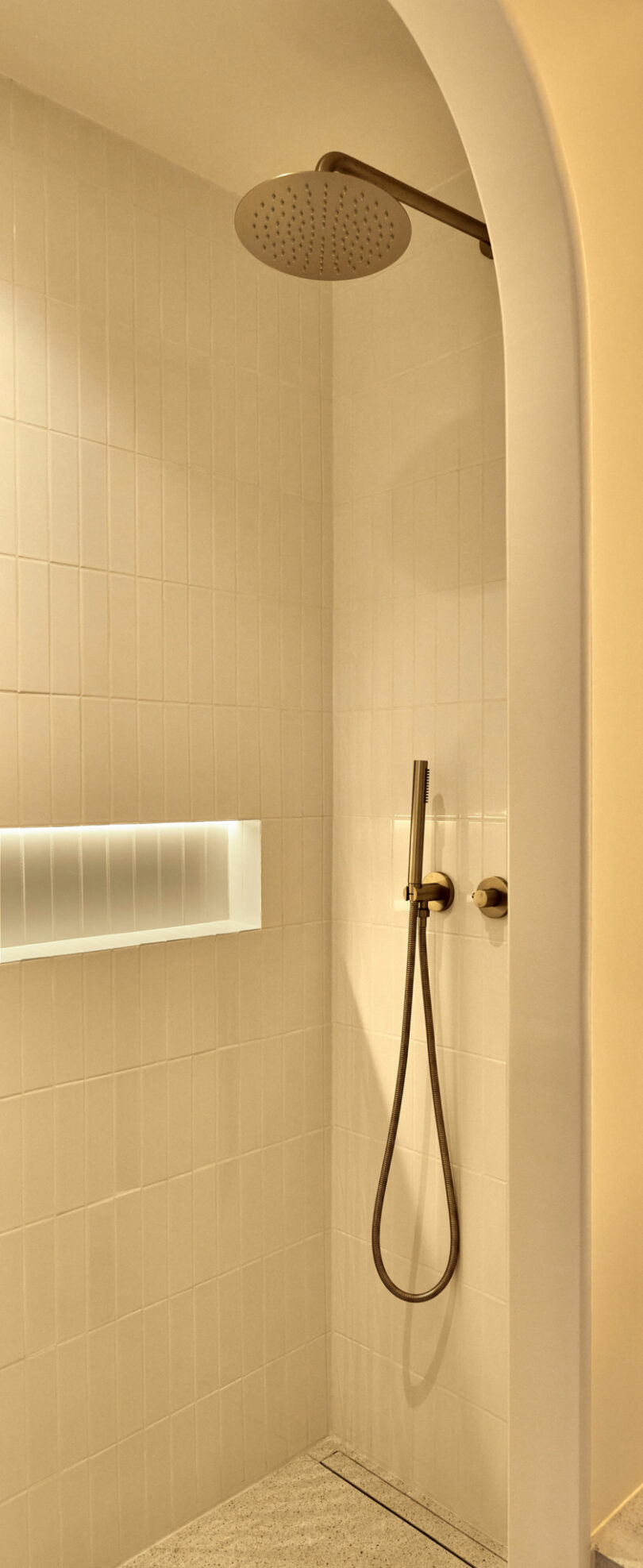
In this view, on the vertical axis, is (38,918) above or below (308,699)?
below

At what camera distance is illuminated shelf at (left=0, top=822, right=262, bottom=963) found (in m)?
1.65

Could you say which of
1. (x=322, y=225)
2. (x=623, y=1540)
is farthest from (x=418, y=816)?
(x=623, y=1540)

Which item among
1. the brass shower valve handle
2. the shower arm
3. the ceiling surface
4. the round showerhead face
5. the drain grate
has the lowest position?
the drain grate

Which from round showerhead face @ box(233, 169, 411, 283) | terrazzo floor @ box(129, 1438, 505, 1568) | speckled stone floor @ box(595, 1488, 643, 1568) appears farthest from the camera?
terrazzo floor @ box(129, 1438, 505, 1568)

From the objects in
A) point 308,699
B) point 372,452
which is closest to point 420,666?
point 308,699

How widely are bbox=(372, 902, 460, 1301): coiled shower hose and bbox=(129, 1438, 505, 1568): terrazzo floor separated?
0.40 m

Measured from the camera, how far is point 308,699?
209 cm

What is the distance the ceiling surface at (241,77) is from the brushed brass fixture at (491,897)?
1303 millimetres

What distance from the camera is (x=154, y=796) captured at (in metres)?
1.79

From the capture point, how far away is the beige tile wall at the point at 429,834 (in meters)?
1.80

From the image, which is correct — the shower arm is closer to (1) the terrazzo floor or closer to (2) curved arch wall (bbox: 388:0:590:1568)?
(2) curved arch wall (bbox: 388:0:590:1568)

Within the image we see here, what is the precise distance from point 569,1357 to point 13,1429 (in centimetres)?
114

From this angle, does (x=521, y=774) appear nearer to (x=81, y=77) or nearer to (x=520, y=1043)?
(x=520, y=1043)

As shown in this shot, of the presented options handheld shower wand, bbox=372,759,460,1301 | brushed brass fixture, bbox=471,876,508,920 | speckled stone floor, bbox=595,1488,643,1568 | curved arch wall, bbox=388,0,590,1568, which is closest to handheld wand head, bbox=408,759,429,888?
handheld shower wand, bbox=372,759,460,1301
